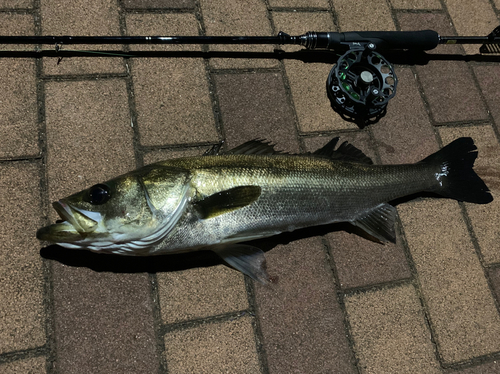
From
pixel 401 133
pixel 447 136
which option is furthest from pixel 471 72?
pixel 401 133

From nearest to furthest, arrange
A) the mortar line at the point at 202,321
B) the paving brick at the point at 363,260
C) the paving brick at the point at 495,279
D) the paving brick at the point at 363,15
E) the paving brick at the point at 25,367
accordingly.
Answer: the paving brick at the point at 25,367, the mortar line at the point at 202,321, the paving brick at the point at 363,260, the paving brick at the point at 495,279, the paving brick at the point at 363,15

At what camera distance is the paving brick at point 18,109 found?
2.86 metres

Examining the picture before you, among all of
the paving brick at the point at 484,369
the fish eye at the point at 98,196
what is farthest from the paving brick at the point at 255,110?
the paving brick at the point at 484,369

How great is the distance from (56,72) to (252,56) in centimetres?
171

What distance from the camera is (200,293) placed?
281cm

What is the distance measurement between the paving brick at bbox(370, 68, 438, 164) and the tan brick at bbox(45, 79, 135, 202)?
229 cm

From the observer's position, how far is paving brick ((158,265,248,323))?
275cm

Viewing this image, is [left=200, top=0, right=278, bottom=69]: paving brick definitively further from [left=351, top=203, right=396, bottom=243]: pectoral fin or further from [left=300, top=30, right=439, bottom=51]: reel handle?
[left=351, top=203, right=396, bottom=243]: pectoral fin

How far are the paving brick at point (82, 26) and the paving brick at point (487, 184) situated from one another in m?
3.23

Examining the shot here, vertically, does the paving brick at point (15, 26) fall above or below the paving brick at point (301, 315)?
above

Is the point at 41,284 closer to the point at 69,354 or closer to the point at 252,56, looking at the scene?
the point at 69,354

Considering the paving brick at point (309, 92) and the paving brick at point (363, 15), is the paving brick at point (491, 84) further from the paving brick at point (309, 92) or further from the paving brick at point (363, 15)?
the paving brick at point (309, 92)

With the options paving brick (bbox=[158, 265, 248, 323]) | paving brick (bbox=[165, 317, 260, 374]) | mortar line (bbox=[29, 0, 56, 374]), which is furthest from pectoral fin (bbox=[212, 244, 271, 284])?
mortar line (bbox=[29, 0, 56, 374])

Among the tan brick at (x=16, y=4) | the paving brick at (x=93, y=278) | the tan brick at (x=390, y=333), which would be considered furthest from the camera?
the tan brick at (x=16, y=4)
